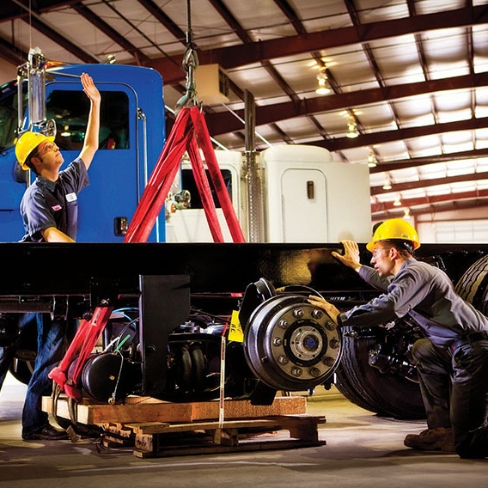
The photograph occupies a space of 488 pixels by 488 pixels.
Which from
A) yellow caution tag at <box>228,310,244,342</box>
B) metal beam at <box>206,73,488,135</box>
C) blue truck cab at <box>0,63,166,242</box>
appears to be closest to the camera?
yellow caution tag at <box>228,310,244,342</box>

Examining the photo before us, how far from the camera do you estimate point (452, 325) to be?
15.0 ft

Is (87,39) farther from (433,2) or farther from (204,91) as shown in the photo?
(433,2)

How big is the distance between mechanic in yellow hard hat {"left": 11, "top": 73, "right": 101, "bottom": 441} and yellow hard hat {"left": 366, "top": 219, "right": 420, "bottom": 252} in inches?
67.4

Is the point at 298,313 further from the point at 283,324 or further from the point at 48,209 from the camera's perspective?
the point at 48,209

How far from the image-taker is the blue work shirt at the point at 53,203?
16.1 ft

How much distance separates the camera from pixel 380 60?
17.4 meters

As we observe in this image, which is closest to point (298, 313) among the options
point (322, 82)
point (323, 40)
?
point (323, 40)

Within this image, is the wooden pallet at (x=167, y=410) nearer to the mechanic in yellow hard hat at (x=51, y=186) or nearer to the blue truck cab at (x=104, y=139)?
the mechanic in yellow hard hat at (x=51, y=186)

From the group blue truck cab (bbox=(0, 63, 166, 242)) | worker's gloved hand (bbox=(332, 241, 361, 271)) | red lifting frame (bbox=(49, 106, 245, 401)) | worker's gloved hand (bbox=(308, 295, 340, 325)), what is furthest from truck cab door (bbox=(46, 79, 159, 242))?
worker's gloved hand (bbox=(308, 295, 340, 325))

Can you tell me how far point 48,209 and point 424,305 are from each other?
7.08 ft

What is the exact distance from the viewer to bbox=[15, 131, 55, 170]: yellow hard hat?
5188mm

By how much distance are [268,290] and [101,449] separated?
1696mm

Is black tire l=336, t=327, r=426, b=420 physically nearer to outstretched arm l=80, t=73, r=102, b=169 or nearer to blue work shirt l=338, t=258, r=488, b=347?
blue work shirt l=338, t=258, r=488, b=347

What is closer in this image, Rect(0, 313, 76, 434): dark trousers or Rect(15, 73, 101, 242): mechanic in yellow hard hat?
Rect(15, 73, 101, 242): mechanic in yellow hard hat
